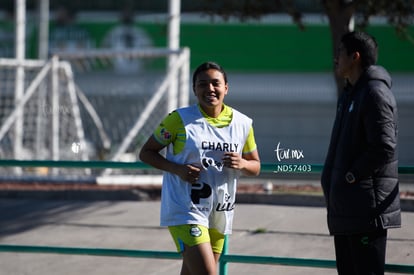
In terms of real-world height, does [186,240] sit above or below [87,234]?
above

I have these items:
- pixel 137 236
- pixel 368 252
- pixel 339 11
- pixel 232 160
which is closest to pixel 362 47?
pixel 232 160

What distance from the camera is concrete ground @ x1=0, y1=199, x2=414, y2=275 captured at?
704 cm

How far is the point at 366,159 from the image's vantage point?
193 inches

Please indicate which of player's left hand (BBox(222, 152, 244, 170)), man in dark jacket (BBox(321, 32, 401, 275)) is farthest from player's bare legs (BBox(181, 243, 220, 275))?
man in dark jacket (BBox(321, 32, 401, 275))

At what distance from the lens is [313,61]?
28859 millimetres

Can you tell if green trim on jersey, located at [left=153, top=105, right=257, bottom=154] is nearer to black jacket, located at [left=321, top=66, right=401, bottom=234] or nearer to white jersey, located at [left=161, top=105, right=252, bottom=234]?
white jersey, located at [left=161, top=105, right=252, bottom=234]

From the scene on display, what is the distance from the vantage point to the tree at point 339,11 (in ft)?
39.9

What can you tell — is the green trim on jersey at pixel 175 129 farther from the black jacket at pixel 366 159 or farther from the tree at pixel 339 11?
the tree at pixel 339 11

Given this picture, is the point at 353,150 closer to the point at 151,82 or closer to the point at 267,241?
the point at 267,241

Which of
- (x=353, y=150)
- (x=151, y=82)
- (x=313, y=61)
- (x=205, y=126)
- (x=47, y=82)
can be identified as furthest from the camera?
(x=313, y=61)

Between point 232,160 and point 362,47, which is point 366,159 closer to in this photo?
point 362,47

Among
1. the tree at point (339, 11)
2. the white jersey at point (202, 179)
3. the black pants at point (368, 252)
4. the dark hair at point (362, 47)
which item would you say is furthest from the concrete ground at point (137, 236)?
the tree at point (339, 11)

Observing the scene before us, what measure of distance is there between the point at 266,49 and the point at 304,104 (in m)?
6.79

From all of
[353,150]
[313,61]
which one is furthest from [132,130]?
[313,61]
